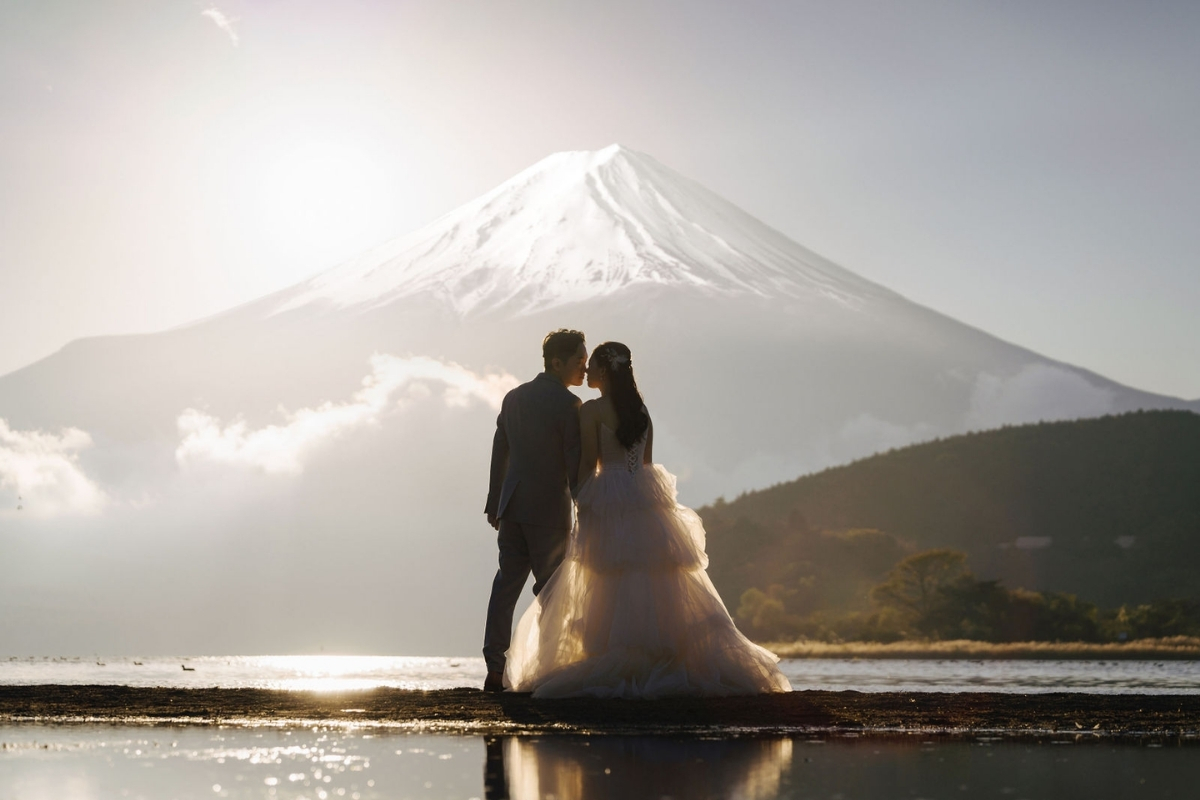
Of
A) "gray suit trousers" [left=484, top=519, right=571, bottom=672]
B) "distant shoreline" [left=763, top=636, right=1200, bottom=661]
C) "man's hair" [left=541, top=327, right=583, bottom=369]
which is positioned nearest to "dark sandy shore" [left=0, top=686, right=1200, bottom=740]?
"gray suit trousers" [left=484, top=519, right=571, bottom=672]

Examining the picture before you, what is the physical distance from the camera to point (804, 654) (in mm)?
103625

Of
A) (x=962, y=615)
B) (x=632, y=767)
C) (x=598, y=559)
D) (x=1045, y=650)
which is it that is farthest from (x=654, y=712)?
(x=962, y=615)

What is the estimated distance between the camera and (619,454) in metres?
9.22

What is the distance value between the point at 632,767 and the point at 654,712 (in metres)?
2.09

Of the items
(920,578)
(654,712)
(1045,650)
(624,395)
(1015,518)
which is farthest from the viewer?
(1015,518)

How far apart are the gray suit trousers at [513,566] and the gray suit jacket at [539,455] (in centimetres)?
8

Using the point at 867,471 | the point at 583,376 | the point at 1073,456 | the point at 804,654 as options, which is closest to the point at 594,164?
the point at 867,471

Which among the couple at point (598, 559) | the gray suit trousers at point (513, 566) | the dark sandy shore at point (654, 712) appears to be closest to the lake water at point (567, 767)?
the dark sandy shore at point (654, 712)

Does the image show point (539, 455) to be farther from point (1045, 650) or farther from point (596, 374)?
point (1045, 650)

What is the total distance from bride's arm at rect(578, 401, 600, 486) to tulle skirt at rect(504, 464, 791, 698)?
0.17 meters

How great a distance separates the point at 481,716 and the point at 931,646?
9345cm

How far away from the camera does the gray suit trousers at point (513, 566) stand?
953cm

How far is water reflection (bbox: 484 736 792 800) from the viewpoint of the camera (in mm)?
4418

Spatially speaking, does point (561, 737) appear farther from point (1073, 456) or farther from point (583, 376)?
point (1073, 456)
